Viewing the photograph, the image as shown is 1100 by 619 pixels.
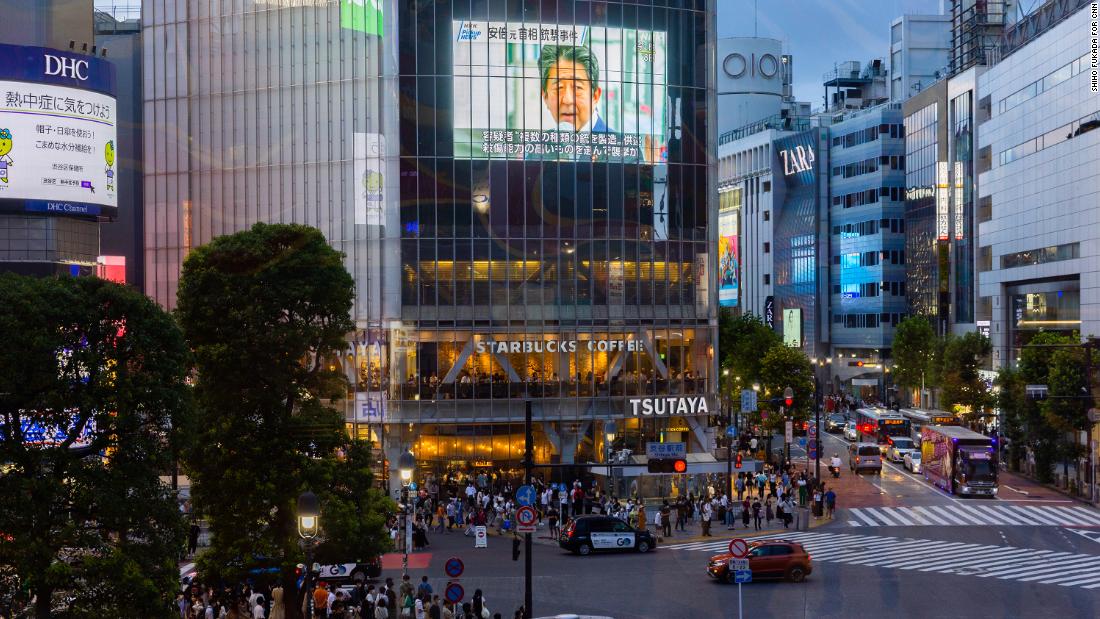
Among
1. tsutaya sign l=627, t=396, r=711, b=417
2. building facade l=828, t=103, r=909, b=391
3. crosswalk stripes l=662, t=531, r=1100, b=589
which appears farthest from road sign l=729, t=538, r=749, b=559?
building facade l=828, t=103, r=909, b=391

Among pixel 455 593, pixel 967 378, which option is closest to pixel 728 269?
pixel 967 378

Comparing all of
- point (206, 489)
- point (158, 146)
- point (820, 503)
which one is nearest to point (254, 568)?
point (206, 489)

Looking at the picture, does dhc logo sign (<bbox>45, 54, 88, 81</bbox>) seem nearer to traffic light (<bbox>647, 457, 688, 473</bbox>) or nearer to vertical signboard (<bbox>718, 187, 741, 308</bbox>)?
traffic light (<bbox>647, 457, 688, 473</bbox>)

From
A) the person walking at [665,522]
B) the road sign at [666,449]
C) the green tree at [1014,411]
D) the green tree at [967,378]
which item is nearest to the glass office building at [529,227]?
the road sign at [666,449]

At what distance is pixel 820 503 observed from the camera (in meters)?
58.0

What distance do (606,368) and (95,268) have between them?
1135 inches

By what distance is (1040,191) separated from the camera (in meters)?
96.3

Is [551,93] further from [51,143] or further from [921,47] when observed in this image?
[921,47]

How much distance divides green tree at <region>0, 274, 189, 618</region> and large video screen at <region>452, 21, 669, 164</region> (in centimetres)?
4428

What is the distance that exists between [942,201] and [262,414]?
99.5 metres

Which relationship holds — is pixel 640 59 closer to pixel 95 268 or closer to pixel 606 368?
pixel 606 368

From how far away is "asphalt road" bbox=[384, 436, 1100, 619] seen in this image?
37.3 metres

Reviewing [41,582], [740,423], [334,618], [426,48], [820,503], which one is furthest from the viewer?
[740,423]

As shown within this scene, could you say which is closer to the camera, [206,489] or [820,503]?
[206,489]
